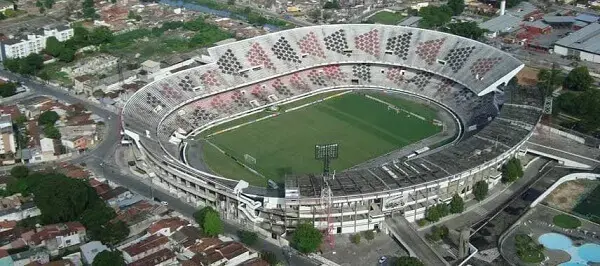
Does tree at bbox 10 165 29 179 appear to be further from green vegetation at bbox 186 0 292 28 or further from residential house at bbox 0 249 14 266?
green vegetation at bbox 186 0 292 28

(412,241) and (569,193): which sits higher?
(412,241)

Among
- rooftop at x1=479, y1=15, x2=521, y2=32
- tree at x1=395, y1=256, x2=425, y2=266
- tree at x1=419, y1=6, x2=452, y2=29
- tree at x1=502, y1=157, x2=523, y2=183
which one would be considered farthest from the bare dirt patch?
tree at x1=419, y1=6, x2=452, y2=29

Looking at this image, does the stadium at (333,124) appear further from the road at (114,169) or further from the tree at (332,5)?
the tree at (332,5)

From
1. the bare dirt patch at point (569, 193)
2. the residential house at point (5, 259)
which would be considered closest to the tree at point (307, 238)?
the residential house at point (5, 259)

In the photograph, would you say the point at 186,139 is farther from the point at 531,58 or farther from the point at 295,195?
the point at 531,58

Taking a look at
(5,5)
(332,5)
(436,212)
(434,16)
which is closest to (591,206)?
(436,212)

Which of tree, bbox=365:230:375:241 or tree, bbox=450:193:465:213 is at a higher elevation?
tree, bbox=450:193:465:213

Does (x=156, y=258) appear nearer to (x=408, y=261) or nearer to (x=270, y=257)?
(x=270, y=257)

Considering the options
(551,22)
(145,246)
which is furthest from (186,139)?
(551,22)
